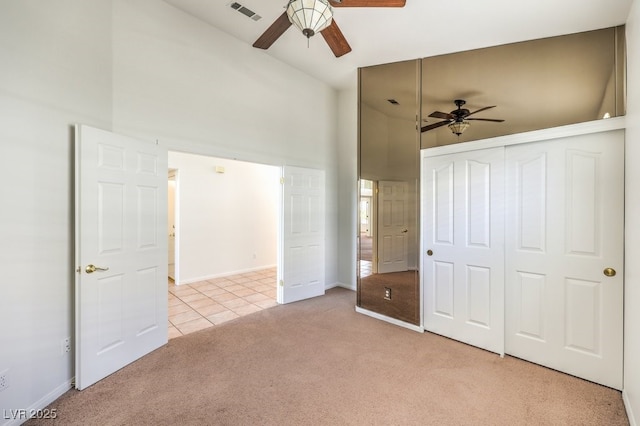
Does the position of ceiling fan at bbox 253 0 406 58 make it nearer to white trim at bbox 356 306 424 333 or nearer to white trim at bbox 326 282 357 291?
white trim at bbox 356 306 424 333

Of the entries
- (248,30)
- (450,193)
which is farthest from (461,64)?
(248,30)

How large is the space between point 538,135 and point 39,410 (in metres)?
4.63

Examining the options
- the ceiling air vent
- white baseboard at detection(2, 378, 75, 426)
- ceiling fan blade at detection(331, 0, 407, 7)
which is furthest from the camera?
the ceiling air vent

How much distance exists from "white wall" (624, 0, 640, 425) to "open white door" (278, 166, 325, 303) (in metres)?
3.53

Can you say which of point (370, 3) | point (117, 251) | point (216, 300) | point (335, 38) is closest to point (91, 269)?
point (117, 251)

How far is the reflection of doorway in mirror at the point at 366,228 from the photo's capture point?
3.96 metres

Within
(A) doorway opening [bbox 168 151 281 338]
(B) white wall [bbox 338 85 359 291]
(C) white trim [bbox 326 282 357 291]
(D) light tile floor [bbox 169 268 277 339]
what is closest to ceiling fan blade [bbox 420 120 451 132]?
(B) white wall [bbox 338 85 359 291]

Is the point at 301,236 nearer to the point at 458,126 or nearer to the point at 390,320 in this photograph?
the point at 390,320

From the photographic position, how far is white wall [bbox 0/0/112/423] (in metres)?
1.85

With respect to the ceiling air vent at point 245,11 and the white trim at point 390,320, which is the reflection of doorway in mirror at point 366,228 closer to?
the white trim at point 390,320

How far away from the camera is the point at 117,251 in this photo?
2.50 metres

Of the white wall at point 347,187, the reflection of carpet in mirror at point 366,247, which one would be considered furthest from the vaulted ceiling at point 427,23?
the reflection of carpet in mirror at point 366,247

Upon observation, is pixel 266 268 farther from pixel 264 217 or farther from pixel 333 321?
pixel 333 321

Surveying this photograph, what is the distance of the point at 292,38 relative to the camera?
3562 mm
